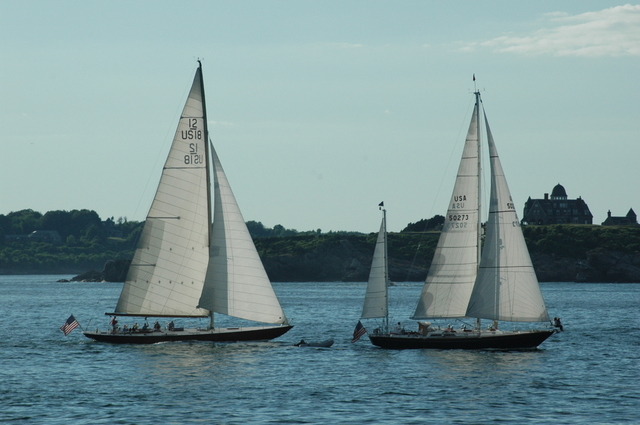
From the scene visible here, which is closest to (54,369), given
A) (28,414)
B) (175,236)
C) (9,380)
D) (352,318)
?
(9,380)

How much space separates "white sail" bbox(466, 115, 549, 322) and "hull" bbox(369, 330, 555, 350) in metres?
1.20

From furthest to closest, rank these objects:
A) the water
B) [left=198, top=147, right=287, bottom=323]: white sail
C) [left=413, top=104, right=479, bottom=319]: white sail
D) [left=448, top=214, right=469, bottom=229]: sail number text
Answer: [left=198, top=147, right=287, bottom=323]: white sail → [left=448, top=214, right=469, bottom=229]: sail number text → [left=413, top=104, right=479, bottom=319]: white sail → the water

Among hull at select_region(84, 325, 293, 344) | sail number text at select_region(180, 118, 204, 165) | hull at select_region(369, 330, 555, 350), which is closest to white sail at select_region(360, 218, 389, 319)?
hull at select_region(369, 330, 555, 350)

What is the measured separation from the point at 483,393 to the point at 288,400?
8.53 meters

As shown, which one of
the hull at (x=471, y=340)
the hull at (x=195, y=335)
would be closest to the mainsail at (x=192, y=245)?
the hull at (x=195, y=335)

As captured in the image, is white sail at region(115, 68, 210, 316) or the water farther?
white sail at region(115, 68, 210, 316)

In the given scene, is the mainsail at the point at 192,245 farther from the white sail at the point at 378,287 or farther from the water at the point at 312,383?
the white sail at the point at 378,287

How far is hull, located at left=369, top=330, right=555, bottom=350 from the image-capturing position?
50.5m

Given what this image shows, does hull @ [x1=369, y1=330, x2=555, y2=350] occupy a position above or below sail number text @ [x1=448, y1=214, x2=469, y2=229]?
below

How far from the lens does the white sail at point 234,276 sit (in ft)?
172

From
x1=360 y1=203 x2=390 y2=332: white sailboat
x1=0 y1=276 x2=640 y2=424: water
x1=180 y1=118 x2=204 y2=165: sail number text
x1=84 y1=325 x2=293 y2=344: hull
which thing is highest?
x1=180 y1=118 x2=204 y2=165: sail number text

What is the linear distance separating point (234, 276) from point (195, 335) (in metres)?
4.15

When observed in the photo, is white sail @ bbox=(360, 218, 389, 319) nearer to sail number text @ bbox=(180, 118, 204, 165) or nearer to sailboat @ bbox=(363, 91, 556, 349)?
sailboat @ bbox=(363, 91, 556, 349)

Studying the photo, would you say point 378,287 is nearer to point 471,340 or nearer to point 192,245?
point 471,340
